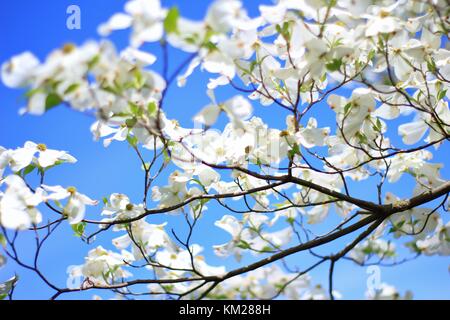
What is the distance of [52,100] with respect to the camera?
807 mm

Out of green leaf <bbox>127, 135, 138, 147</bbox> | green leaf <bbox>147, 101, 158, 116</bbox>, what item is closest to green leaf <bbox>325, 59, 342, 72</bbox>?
green leaf <bbox>147, 101, 158, 116</bbox>

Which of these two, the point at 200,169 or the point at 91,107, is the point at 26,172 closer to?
the point at 200,169

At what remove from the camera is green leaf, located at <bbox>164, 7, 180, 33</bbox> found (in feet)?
2.65

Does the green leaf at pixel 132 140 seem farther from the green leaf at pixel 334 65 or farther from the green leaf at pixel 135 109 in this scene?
the green leaf at pixel 334 65

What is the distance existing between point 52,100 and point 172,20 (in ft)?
0.72

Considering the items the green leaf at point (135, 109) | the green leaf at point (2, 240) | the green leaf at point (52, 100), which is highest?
the green leaf at point (135, 109)

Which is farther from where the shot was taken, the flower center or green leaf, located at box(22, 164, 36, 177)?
green leaf, located at box(22, 164, 36, 177)

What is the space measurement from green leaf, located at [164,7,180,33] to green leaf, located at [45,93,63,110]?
0.20 meters

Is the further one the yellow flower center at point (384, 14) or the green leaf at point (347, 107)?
the green leaf at point (347, 107)

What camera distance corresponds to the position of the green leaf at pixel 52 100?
801 mm

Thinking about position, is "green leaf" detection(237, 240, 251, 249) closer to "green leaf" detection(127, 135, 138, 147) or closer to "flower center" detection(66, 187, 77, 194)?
"green leaf" detection(127, 135, 138, 147)

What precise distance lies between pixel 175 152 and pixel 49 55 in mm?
719

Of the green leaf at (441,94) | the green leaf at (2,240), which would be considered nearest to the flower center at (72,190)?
the green leaf at (2,240)

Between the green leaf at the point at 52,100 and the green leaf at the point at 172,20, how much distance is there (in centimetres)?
20
